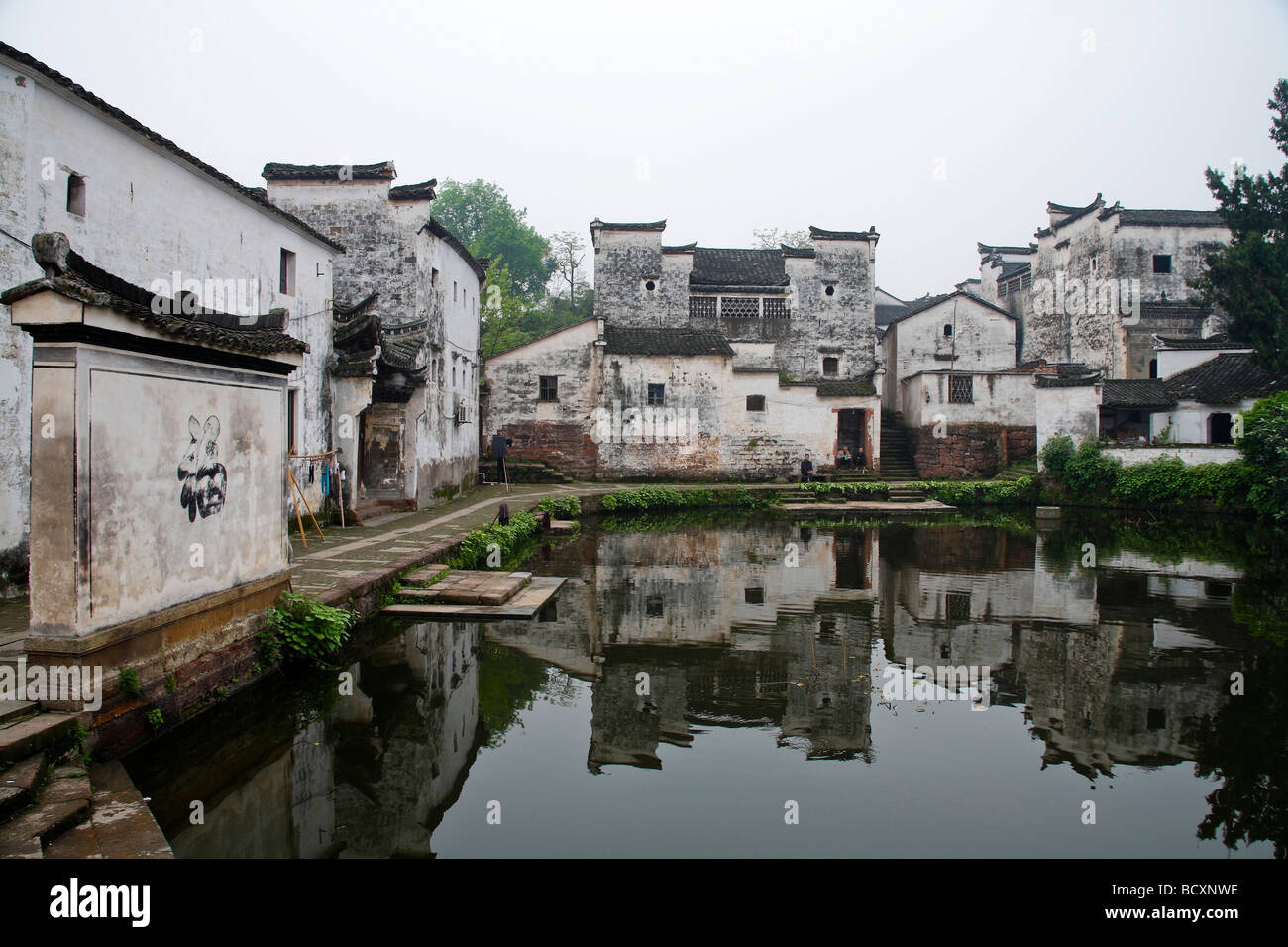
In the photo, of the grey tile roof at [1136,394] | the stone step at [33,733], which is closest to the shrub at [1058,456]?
the grey tile roof at [1136,394]

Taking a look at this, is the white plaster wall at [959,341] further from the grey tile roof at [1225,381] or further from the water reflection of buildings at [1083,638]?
the water reflection of buildings at [1083,638]

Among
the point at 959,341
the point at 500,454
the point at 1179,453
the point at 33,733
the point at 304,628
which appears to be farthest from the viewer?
the point at 959,341

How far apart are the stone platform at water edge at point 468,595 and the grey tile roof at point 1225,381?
21.6 m

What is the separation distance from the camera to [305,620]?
7.06m

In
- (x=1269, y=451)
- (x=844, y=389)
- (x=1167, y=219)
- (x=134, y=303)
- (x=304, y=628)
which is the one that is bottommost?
(x=304, y=628)

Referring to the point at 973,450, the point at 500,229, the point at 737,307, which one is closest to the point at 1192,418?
the point at 973,450

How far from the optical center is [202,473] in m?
5.96

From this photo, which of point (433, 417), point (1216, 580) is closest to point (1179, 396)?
point (1216, 580)

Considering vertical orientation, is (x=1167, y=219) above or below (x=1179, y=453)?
above

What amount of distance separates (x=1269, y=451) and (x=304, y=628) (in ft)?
70.1

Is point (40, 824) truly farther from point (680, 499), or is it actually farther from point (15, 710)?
point (680, 499)

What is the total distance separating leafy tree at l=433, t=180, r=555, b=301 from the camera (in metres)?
47.4

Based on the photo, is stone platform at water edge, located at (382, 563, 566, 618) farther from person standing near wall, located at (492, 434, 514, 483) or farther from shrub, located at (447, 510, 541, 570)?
person standing near wall, located at (492, 434, 514, 483)
